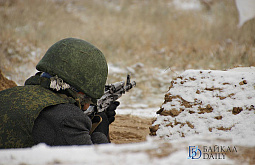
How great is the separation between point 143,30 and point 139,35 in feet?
1.54

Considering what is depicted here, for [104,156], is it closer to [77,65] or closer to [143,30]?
[77,65]

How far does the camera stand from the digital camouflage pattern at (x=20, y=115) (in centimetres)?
162

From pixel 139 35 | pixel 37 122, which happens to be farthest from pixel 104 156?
pixel 139 35

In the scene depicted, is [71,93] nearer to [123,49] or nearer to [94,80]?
[94,80]

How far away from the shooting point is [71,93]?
6.32ft

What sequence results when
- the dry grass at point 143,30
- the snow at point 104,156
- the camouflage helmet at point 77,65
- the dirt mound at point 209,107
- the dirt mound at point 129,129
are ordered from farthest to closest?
the dry grass at point 143,30, the dirt mound at point 129,129, the dirt mound at point 209,107, the camouflage helmet at point 77,65, the snow at point 104,156

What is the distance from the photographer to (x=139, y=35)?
10.0 meters

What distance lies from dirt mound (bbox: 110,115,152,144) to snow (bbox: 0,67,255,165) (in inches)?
50.8

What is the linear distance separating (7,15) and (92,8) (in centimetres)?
380

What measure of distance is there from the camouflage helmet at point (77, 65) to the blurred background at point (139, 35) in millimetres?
3962

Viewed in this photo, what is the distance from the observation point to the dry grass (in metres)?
8.47

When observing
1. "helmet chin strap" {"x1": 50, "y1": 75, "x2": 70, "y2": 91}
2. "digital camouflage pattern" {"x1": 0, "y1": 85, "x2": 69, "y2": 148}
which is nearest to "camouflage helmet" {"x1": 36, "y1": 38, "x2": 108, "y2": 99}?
"helmet chin strap" {"x1": 50, "y1": 75, "x2": 70, "y2": 91}

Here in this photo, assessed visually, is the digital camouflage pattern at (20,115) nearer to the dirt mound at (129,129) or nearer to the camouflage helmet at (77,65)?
the camouflage helmet at (77,65)

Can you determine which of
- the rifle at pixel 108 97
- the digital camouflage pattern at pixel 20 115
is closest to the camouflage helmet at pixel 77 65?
the digital camouflage pattern at pixel 20 115
